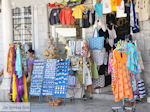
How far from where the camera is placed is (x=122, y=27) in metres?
8.60

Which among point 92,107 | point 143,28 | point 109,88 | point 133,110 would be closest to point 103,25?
point 143,28

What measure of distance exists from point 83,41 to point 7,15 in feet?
7.91

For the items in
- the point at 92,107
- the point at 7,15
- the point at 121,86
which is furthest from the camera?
the point at 7,15

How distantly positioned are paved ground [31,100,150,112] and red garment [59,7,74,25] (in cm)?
248

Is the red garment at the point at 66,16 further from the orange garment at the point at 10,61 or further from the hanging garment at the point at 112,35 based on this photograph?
the orange garment at the point at 10,61

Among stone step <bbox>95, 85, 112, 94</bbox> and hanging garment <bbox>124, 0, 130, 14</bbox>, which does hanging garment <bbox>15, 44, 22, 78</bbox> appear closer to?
stone step <bbox>95, 85, 112, 94</bbox>

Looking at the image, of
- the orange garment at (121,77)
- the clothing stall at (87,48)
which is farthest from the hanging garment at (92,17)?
the orange garment at (121,77)

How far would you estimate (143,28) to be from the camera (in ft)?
26.4

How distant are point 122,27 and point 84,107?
2742mm

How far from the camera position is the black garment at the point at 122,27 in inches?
335

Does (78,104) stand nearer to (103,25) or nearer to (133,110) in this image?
(133,110)

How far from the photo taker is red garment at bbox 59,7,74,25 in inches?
346

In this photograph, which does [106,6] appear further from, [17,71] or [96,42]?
[17,71]

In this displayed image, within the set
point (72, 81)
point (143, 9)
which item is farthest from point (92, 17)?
point (72, 81)
